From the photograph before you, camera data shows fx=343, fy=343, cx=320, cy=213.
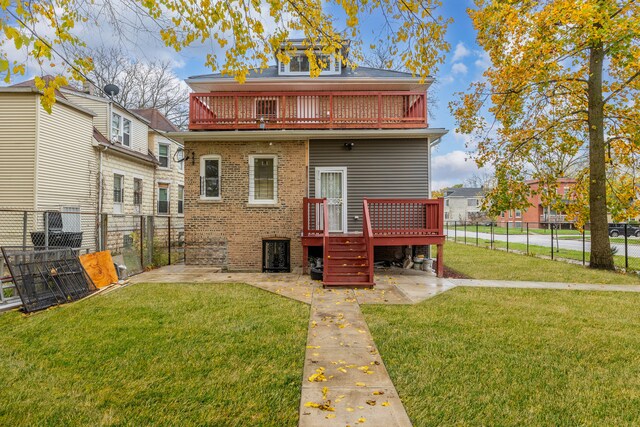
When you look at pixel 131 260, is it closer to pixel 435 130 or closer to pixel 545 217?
pixel 435 130

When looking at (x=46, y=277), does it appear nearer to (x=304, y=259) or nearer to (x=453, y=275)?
(x=304, y=259)

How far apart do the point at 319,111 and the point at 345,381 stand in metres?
9.60

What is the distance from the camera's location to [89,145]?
49.6 ft

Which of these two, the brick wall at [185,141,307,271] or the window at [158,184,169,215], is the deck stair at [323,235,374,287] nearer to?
the brick wall at [185,141,307,271]

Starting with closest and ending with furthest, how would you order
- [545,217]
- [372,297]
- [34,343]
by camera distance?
[34,343] → [372,297] → [545,217]

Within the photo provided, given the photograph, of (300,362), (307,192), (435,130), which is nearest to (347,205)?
(307,192)

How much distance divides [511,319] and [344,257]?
4195 millimetres

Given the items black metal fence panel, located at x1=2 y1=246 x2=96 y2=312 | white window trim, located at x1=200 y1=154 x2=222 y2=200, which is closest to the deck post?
white window trim, located at x1=200 y1=154 x2=222 y2=200

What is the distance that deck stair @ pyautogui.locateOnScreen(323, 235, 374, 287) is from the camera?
8.16m

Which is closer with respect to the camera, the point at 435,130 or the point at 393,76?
the point at 435,130

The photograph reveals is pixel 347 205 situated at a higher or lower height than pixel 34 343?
higher

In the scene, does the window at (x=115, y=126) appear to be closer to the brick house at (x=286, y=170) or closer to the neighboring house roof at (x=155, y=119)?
the neighboring house roof at (x=155, y=119)

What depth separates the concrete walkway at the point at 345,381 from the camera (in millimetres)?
2834

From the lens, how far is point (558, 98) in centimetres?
1237
